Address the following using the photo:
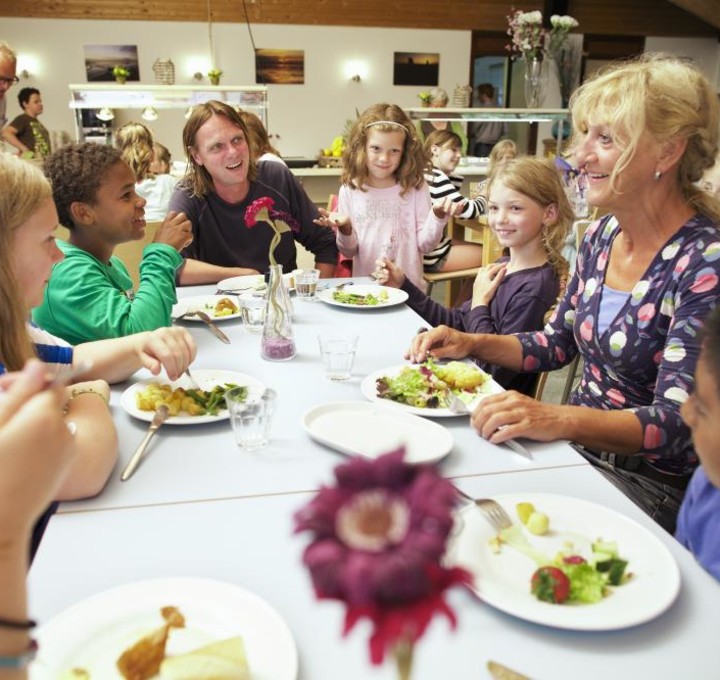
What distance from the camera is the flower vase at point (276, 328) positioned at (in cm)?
153

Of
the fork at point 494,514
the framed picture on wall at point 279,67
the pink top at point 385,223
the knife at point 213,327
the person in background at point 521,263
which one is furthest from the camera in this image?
the framed picture on wall at point 279,67

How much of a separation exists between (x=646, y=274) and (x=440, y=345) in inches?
18.8

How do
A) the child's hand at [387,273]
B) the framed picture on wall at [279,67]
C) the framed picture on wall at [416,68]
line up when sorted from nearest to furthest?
the child's hand at [387,273], the framed picture on wall at [279,67], the framed picture on wall at [416,68]

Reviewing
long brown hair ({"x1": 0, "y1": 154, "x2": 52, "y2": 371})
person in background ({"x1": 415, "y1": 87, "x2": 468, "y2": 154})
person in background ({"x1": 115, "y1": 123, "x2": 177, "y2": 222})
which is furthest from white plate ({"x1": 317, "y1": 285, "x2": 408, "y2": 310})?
person in background ({"x1": 115, "y1": 123, "x2": 177, "y2": 222})

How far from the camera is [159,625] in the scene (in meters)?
0.69

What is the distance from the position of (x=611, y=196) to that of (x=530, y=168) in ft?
2.46

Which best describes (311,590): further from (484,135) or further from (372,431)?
(484,135)

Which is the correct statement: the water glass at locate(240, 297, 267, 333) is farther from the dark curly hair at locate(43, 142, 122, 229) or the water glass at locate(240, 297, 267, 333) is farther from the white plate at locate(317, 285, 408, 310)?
Answer: the dark curly hair at locate(43, 142, 122, 229)

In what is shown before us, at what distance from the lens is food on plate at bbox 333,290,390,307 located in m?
2.02

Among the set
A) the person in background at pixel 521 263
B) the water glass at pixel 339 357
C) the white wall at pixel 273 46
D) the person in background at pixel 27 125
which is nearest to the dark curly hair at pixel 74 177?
the water glass at pixel 339 357

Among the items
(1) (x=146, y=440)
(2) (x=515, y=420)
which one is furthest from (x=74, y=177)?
(2) (x=515, y=420)

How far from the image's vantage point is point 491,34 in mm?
9289

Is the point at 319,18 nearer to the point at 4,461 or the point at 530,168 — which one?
the point at 530,168

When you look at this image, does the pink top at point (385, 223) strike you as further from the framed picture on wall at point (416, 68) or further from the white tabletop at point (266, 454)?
the framed picture on wall at point (416, 68)
